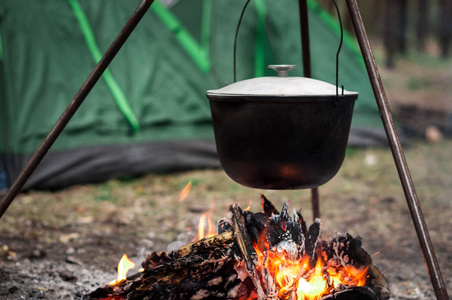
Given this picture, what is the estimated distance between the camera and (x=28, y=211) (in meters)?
4.02

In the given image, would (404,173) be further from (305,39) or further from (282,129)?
(305,39)

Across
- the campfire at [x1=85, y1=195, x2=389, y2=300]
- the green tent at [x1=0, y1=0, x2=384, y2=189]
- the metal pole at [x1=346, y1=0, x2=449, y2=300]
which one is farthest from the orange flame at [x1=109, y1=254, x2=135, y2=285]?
the green tent at [x1=0, y1=0, x2=384, y2=189]

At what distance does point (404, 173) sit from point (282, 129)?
1.58 feet

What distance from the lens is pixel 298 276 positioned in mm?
1999

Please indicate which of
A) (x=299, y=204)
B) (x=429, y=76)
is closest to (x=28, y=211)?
(x=299, y=204)

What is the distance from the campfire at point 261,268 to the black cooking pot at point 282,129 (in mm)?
309

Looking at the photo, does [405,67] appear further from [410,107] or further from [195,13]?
[195,13]

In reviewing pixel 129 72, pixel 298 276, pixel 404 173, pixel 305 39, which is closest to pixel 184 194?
pixel 129 72

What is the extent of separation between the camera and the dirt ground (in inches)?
108

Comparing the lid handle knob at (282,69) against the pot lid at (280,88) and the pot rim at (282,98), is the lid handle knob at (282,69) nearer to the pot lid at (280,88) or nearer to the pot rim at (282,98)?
the pot lid at (280,88)

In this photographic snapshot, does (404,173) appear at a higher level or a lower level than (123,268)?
higher

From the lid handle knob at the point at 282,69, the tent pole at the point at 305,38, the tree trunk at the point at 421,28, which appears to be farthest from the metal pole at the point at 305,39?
the tree trunk at the point at 421,28

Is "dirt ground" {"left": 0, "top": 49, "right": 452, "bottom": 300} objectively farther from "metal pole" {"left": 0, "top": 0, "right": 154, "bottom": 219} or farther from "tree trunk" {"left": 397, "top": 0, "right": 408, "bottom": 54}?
"tree trunk" {"left": 397, "top": 0, "right": 408, "bottom": 54}

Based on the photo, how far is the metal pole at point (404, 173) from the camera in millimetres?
1562
